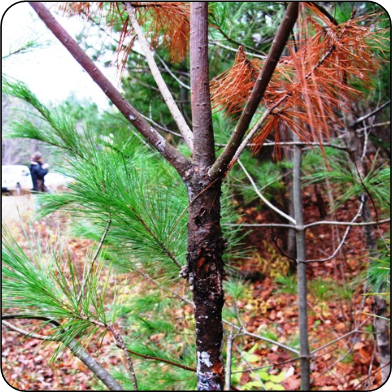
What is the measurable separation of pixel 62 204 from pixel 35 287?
28 cm

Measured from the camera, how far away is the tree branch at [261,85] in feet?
1.04

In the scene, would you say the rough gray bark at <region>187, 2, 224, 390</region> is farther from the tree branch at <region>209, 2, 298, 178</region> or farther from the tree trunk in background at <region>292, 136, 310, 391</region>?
the tree trunk in background at <region>292, 136, 310, 391</region>

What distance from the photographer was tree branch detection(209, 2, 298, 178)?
32 cm

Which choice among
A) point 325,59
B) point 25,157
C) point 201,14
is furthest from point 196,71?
point 25,157

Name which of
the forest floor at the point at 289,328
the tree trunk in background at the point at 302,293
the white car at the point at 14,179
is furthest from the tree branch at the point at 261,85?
the white car at the point at 14,179

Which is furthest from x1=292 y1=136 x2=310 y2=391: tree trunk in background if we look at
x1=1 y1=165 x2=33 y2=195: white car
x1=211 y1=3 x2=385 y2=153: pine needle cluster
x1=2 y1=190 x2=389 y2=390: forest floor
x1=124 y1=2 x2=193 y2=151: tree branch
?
x1=1 y1=165 x2=33 y2=195: white car

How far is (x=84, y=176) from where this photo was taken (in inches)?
20.6


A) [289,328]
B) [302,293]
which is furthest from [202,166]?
[289,328]

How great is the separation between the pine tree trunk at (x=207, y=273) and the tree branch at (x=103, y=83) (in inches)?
2.3

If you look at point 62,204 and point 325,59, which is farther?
point 62,204

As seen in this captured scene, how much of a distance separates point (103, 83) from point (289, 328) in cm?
221

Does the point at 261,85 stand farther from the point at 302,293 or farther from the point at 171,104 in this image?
the point at 302,293

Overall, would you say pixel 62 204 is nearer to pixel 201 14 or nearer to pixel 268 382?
pixel 201 14

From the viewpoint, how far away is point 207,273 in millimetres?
484
